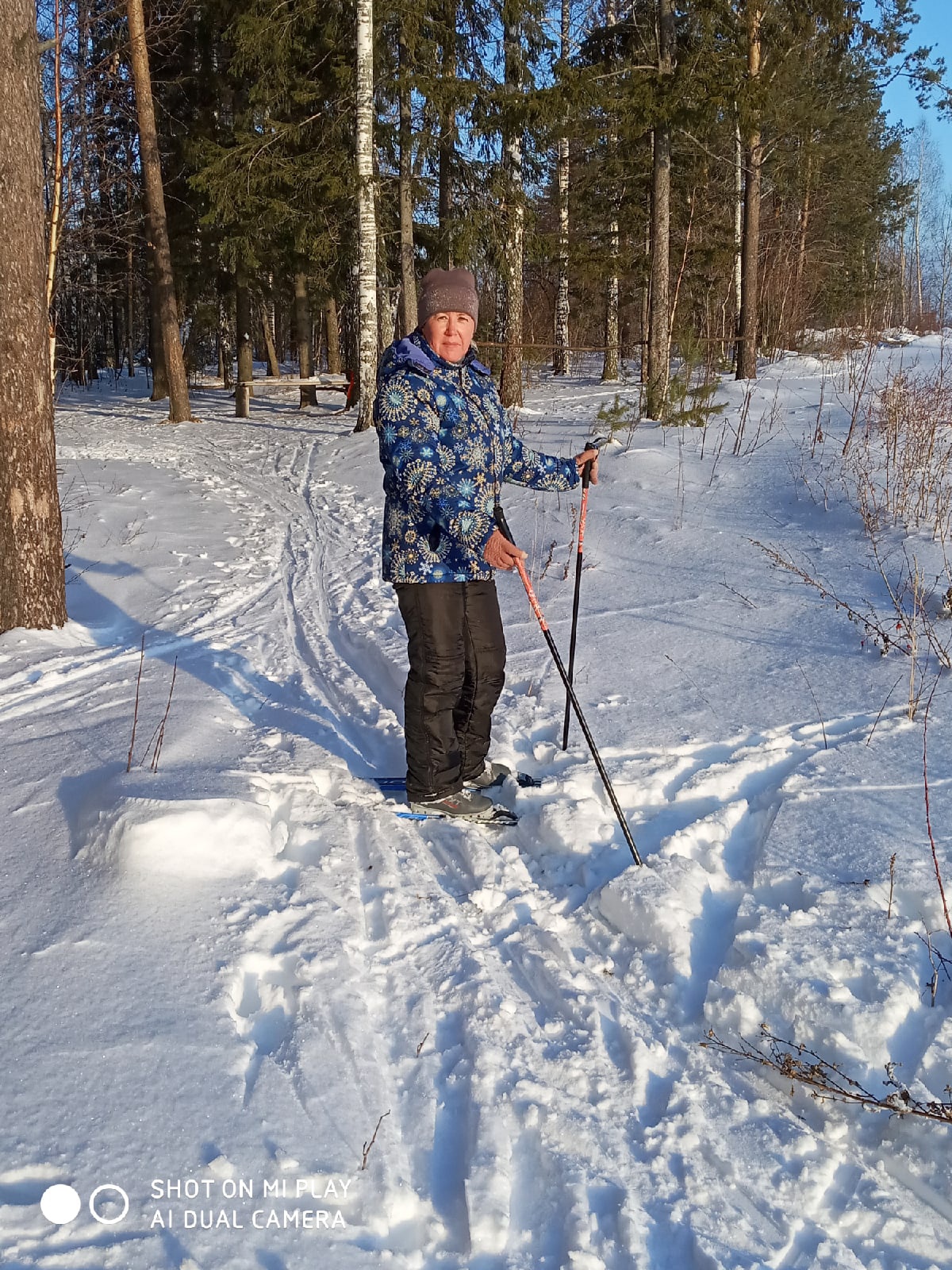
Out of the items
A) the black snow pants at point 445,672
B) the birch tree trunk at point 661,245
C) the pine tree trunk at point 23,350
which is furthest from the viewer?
the birch tree trunk at point 661,245

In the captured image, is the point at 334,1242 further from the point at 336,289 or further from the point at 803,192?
the point at 803,192

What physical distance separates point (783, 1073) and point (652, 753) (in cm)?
184

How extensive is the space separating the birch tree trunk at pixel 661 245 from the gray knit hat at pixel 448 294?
7.27 metres

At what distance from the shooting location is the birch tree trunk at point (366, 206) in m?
12.4

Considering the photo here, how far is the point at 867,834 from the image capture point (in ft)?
10.3

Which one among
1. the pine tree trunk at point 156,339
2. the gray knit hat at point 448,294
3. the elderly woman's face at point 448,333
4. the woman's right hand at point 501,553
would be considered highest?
the pine tree trunk at point 156,339

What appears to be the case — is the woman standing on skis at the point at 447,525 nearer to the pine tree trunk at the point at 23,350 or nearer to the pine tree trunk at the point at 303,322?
the pine tree trunk at the point at 23,350

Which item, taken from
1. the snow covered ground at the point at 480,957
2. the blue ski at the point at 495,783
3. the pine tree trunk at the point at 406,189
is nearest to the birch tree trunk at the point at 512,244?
the pine tree trunk at the point at 406,189

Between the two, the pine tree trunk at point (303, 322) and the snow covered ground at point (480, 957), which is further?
the pine tree trunk at point (303, 322)

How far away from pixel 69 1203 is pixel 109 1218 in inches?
→ 3.7

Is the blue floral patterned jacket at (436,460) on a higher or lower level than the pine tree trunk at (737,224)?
lower

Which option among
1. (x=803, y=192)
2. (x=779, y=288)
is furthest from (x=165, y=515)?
(x=803, y=192)

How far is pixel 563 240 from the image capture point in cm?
1587

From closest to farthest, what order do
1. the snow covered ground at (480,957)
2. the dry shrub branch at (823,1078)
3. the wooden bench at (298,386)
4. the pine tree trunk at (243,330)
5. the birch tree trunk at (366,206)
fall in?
1. the snow covered ground at (480,957)
2. the dry shrub branch at (823,1078)
3. the birch tree trunk at (366,206)
4. the wooden bench at (298,386)
5. the pine tree trunk at (243,330)
